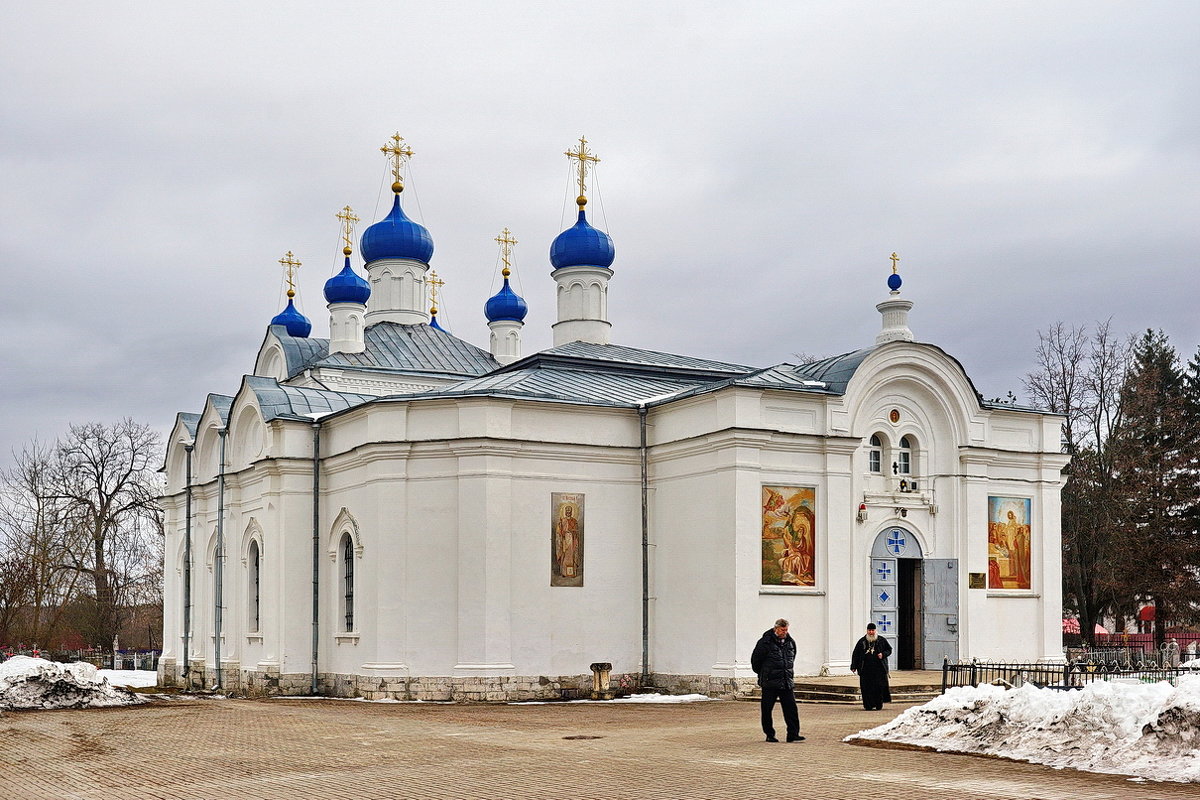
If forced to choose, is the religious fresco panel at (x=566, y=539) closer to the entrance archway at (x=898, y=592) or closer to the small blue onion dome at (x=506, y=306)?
the entrance archway at (x=898, y=592)

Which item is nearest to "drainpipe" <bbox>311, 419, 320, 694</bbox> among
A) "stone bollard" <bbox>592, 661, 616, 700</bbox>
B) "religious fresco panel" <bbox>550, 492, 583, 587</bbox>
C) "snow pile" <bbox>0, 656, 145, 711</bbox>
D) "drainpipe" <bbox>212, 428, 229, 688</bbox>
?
"drainpipe" <bbox>212, 428, 229, 688</bbox>

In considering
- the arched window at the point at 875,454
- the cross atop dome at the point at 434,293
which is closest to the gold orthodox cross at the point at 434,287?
the cross atop dome at the point at 434,293

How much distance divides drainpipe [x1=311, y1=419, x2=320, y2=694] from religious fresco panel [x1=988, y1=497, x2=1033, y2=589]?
11703 millimetres

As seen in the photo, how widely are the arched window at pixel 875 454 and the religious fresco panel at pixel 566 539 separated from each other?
4.88m


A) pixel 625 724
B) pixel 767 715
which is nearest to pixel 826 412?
pixel 625 724

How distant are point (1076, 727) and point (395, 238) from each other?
2253cm

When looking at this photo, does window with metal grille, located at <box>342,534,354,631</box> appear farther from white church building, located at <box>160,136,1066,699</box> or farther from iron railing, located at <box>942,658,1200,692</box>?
iron railing, located at <box>942,658,1200,692</box>

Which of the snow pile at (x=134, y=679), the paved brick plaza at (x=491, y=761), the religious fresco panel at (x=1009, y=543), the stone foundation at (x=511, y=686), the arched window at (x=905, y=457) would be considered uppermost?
the arched window at (x=905, y=457)

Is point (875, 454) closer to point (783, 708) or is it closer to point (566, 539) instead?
point (566, 539)

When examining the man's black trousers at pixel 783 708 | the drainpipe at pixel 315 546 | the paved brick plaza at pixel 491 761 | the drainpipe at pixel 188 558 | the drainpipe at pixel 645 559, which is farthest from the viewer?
the drainpipe at pixel 188 558

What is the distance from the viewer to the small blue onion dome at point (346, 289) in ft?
101

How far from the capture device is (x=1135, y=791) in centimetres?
947

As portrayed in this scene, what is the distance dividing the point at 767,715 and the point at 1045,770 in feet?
10.9

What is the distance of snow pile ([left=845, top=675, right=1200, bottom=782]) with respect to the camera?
33.6 feet
